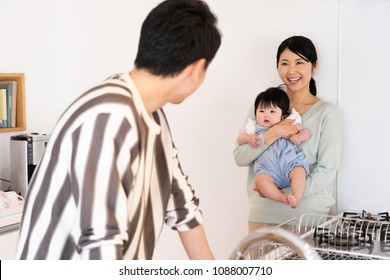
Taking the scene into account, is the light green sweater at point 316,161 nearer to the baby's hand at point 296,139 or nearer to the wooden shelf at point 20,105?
the baby's hand at point 296,139

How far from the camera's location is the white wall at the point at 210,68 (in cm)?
263

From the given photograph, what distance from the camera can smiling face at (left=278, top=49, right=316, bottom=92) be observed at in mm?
2449

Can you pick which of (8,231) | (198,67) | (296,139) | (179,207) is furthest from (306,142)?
(8,231)

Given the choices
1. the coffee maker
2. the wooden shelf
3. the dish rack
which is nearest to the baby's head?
the dish rack

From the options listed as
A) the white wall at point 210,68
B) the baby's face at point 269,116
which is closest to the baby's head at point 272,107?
the baby's face at point 269,116

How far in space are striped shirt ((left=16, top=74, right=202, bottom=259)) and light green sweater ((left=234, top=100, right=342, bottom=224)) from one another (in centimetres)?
121

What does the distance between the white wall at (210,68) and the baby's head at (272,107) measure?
10.3 inches

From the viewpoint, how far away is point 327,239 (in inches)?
79.4

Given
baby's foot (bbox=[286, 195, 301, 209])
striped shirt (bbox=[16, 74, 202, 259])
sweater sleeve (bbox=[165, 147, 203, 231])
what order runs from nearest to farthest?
striped shirt (bbox=[16, 74, 202, 259])
sweater sleeve (bbox=[165, 147, 203, 231])
baby's foot (bbox=[286, 195, 301, 209])

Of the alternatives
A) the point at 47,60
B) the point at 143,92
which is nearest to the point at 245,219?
the point at 47,60

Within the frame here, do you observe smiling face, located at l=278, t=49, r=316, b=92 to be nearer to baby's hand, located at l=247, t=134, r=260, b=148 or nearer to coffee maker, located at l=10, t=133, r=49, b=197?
baby's hand, located at l=247, t=134, r=260, b=148

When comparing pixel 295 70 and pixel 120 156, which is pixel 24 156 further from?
pixel 120 156

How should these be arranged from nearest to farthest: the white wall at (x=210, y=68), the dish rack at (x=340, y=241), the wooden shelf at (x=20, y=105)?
the dish rack at (x=340, y=241) < the white wall at (x=210, y=68) < the wooden shelf at (x=20, y=105)

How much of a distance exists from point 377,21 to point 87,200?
1.81 metres
